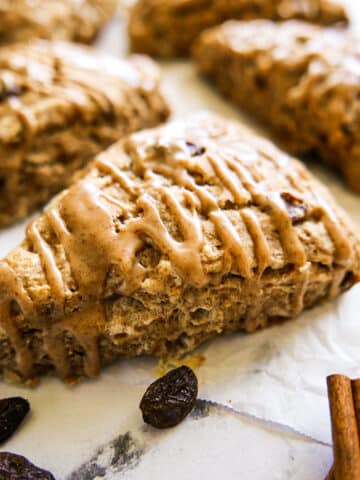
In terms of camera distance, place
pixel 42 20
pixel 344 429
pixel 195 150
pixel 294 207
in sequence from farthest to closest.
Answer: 1. pixel 42 20
2. pixel 195 150
3. pixel 294 207
4. pixel 344 429

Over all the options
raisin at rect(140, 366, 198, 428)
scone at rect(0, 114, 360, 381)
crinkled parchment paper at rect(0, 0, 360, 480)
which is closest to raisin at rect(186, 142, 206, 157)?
scone at rect(0, 114, 360, 381)

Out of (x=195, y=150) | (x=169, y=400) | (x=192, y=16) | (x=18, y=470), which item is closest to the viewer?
(x=18, y=470)

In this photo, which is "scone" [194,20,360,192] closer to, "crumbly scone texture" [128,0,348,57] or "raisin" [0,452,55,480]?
"crumbly scone texture" [128,0,348,57]

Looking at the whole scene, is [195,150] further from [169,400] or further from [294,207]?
[169,400]

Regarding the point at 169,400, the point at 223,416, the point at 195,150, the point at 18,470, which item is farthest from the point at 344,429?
the point at 195,150

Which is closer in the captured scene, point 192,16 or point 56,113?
point 56,113

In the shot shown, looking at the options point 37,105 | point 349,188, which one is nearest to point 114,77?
point 37,105
